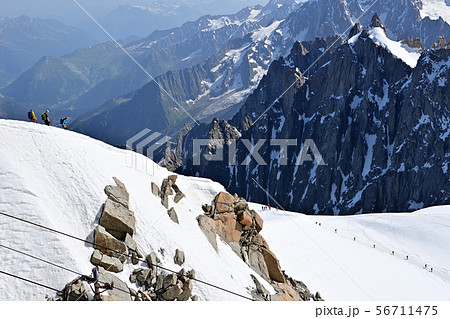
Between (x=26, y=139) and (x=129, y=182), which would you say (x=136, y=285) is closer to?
(x=129, y=182)

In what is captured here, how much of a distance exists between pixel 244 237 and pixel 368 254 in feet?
99.0

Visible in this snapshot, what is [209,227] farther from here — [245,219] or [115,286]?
[115,286]

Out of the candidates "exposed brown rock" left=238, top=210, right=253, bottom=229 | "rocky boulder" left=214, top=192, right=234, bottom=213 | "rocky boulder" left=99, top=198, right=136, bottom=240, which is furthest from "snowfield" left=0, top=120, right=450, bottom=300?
"exposed brown rock" left=238, top=210, right=253, bottom=229

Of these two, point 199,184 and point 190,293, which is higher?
point 199,184

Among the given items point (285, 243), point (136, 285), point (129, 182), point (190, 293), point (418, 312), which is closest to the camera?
point (418, 312)

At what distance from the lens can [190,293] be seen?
83.4 ft

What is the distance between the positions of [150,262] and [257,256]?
16133 mm

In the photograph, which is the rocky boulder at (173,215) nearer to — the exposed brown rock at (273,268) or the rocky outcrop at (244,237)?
the rocky outcrop at (244,237)

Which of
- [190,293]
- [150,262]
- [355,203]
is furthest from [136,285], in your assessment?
[355,203]

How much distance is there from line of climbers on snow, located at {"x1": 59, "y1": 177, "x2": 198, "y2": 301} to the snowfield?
594 millimetres

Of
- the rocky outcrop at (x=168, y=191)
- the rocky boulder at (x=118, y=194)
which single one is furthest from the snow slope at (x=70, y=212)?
the rocky outcrop at (x=168, y=191)

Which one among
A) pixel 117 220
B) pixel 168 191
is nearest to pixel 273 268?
pixel 168 191

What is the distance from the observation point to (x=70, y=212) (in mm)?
24875

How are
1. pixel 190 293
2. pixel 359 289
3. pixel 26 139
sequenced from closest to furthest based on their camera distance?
pixel 190 293 < pixel 26 139 < pixel 359 289
